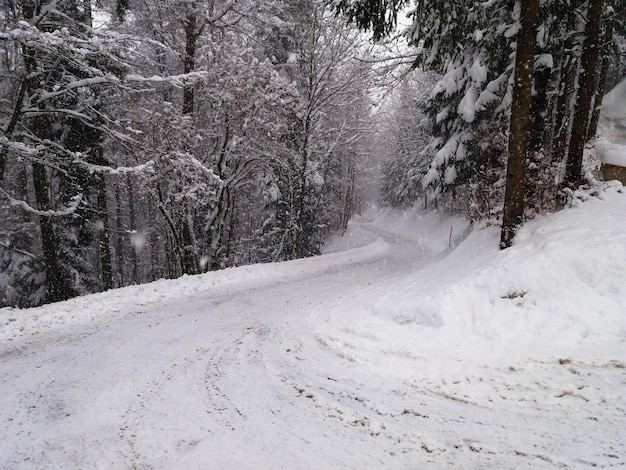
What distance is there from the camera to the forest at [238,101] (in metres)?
8.05

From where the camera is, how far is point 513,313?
557 centimetres

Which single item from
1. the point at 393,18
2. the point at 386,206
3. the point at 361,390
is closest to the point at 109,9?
the point at 393,18

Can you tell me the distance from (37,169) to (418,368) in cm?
1125

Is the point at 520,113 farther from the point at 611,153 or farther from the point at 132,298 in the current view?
the point at 132,298

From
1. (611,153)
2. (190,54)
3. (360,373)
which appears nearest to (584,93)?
(611,153)

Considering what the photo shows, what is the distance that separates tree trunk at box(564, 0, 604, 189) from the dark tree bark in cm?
200

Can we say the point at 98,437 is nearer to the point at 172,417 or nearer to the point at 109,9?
the point at 172,417

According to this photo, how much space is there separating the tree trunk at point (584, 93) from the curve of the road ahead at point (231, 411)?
6.41 meters

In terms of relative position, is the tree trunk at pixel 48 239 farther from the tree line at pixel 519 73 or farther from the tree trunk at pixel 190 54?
the tree line at pixel 519 73

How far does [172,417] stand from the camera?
3902mm

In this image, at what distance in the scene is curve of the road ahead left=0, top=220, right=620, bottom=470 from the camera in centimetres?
318

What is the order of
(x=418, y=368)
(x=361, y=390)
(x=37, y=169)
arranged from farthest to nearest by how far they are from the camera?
(x=37, y=169) < (x=418, y=368) < (x=361, y=390)

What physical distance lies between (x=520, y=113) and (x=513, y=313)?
3.89 metres

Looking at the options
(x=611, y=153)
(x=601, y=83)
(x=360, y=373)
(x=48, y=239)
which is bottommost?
(x=360, y=373)
